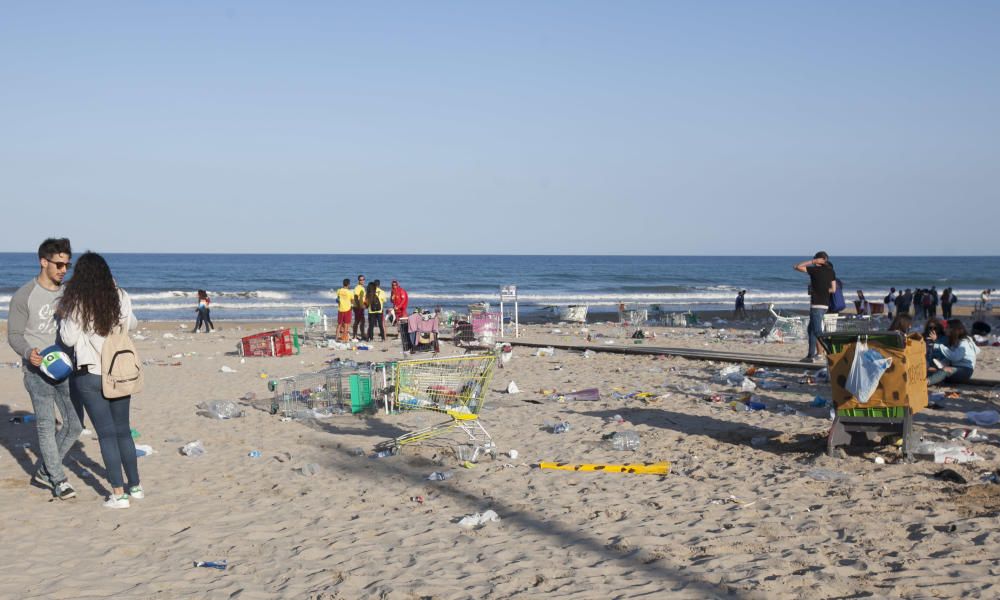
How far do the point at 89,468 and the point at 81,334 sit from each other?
7.41 feet

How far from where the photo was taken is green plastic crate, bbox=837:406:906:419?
6.87 metres

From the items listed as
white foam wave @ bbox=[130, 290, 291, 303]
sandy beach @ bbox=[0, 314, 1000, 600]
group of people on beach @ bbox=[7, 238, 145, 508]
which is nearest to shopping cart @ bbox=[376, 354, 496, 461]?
sandy beach @ bbox=[0, 314, 1000, 600]

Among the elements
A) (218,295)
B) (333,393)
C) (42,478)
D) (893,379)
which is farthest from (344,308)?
(218,295)

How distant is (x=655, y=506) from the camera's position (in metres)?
5.97

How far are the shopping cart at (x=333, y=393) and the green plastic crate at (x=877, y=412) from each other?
519 centimetres

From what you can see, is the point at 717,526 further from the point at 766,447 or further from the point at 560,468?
the point at 766,447

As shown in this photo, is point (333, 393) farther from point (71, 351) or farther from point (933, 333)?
point (933, 333)

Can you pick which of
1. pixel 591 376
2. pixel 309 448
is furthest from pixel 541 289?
pixel 309 448

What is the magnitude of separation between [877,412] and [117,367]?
5996mm

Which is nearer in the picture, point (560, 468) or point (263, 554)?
point (263, 554)

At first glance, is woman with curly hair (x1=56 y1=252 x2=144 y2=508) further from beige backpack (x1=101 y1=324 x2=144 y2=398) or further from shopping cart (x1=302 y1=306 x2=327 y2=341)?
shopping cart (x1=302 y1=306 x2=327 y2=341)

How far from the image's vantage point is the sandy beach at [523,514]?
180 inches

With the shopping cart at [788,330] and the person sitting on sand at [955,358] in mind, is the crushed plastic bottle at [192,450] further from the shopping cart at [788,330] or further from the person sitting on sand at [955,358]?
the shopping cart at [788,330]

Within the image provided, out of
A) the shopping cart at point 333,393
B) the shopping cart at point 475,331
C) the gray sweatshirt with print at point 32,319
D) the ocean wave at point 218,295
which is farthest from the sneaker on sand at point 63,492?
the ocean wave at point 218,295
